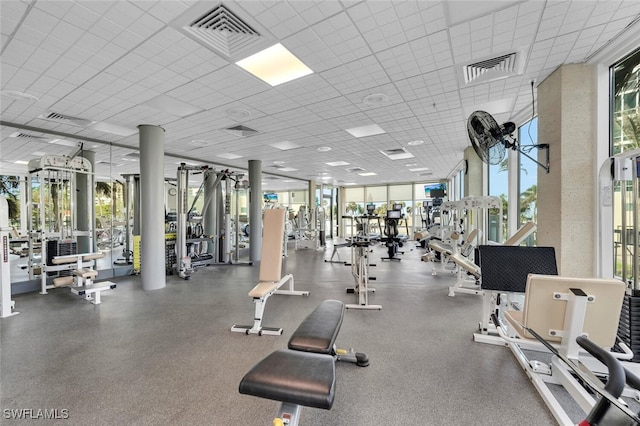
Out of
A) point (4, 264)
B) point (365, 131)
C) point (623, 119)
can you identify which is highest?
point (365, 131)

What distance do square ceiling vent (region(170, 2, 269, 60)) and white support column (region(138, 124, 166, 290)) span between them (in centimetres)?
302

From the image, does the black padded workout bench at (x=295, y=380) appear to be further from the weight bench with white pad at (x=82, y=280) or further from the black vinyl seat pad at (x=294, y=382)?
the weight bench with white pad at (x=82, y=280)

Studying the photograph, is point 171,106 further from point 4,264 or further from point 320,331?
point 320,331

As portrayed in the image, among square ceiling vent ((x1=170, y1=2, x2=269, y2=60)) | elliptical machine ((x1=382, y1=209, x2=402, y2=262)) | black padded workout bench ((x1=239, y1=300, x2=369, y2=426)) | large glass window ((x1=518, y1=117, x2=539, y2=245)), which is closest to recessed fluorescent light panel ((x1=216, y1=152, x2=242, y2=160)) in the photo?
elliptical machine ((x1=382, y1=209, x2=402, y2=262))

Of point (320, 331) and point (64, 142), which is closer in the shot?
point (320, 331)

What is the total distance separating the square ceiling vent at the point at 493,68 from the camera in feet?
9.46

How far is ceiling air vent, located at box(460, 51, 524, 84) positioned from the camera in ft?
9.53

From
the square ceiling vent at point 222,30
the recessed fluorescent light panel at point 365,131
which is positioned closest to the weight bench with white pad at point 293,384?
the square ceiling vent at point 222,30

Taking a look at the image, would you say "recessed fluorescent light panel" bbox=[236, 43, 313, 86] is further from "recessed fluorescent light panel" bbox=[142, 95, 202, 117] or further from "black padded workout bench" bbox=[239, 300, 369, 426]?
"black padded workout bench" bbox=[239, 300, 369, 426]

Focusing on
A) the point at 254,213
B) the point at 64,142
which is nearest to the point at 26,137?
the point at 64,142

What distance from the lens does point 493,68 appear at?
124 inches

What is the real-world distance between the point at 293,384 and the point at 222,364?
1.47 m

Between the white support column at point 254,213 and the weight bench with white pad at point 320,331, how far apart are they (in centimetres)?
592

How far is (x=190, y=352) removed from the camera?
259 cm
